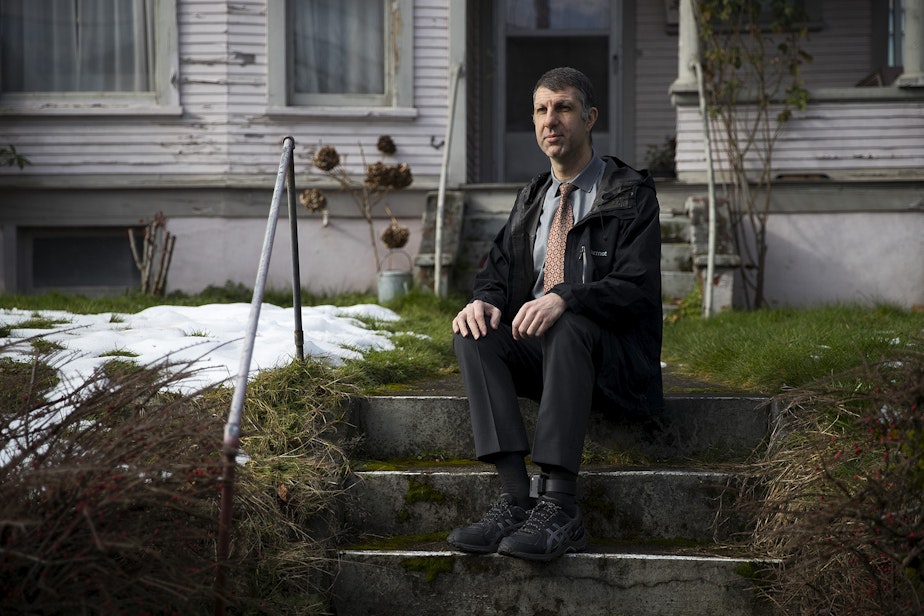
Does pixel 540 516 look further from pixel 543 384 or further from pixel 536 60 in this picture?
pixel 536 60

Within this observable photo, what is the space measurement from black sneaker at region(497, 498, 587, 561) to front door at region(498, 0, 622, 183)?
22.3ft

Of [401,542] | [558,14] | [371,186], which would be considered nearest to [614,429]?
[401,542]

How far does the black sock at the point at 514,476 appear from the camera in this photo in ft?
9.72

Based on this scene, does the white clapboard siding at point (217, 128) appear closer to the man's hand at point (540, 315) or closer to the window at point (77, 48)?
the window at point (77, 48)

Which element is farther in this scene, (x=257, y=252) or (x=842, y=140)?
Result: (x=257, y=252)

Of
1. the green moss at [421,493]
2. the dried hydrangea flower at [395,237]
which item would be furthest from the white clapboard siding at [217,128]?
the green moss at [421,493]

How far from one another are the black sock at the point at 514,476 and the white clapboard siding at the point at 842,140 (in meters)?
4.97

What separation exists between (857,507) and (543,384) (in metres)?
1.00

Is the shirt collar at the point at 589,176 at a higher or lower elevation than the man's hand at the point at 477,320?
higher

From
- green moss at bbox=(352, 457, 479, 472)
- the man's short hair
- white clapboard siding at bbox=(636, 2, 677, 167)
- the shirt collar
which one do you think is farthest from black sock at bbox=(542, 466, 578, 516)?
white clapboard siding at bbox=(636, 2, 677, 167)

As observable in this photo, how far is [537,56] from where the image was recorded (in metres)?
9.58

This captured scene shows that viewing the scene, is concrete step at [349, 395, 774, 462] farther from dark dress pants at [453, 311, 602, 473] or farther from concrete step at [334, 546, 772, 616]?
concrete step at [334, 546, 772, 616]

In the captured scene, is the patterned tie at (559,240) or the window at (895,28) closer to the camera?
the patterned tie at (559,240)

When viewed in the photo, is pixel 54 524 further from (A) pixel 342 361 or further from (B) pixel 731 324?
(B) pixel 731 324
